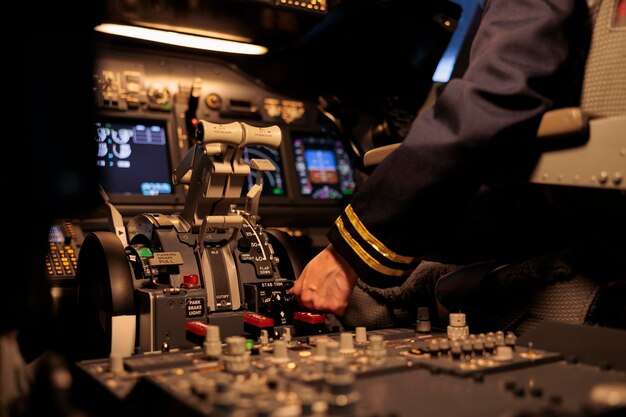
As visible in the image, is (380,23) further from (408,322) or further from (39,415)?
(39,415)

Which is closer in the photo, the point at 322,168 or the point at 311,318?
the point at 311,318

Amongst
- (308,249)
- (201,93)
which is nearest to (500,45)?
(308,249)

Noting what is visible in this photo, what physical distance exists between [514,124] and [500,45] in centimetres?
23

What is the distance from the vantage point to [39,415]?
1.12 m

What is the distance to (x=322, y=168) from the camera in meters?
4.02

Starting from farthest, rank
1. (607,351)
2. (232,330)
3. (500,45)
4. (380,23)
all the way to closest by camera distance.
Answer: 1. (380,23)
2. (232,330)
3. (500,45)
4. (607,351)

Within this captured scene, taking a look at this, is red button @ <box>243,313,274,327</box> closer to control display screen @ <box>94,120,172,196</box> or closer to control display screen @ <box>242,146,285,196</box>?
control display screen @ <box>94,120,172,196</box>

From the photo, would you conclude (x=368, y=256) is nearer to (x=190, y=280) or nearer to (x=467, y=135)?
(x=467, y=135)

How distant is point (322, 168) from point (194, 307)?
2152mm

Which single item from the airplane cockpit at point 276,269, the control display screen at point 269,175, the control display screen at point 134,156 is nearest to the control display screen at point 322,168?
the control display screen at point 269,175

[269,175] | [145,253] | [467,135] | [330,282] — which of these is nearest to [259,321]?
[330,282]

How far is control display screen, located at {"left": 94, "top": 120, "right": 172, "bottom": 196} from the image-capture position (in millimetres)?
3352

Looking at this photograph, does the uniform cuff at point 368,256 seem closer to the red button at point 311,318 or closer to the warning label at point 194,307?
the red button at point 311,318

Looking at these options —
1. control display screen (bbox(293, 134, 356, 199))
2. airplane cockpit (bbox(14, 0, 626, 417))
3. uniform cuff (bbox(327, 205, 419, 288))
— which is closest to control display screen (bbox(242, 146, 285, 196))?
control display screen (bbox(293, 134, 356, 199))
